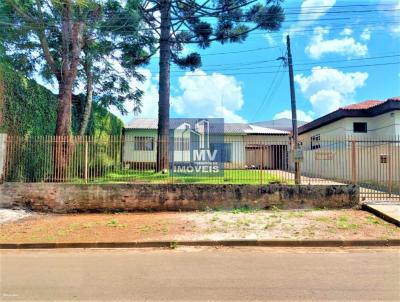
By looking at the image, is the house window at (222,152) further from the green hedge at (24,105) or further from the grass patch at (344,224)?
the green hedge at (24,105)

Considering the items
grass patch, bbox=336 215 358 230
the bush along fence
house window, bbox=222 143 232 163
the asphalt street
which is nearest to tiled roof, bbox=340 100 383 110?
the bush along fence

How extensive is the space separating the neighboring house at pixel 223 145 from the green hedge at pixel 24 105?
3300 millimetres

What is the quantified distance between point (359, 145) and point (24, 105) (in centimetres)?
1243

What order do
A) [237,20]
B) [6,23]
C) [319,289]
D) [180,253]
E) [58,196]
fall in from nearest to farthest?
[319,289], [180,253], [58,196], [6,23], [237,20]

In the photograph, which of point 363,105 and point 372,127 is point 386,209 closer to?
point 372,127

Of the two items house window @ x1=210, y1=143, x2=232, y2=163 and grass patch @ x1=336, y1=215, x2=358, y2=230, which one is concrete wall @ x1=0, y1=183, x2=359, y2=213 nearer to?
grass patch @ x1=336, y1=215, x2=358, y2=230

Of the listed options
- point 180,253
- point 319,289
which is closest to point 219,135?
point 180,253

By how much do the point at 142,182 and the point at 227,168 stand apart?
4.44 m

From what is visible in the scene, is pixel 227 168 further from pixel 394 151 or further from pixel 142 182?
pixel 394 151

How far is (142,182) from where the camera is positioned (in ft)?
37.1

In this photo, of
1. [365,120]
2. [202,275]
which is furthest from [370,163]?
[202,275]

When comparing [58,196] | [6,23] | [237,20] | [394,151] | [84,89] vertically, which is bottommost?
[58,196]

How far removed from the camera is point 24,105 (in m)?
12.1

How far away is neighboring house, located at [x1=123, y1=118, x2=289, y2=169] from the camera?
1255 centimetres
